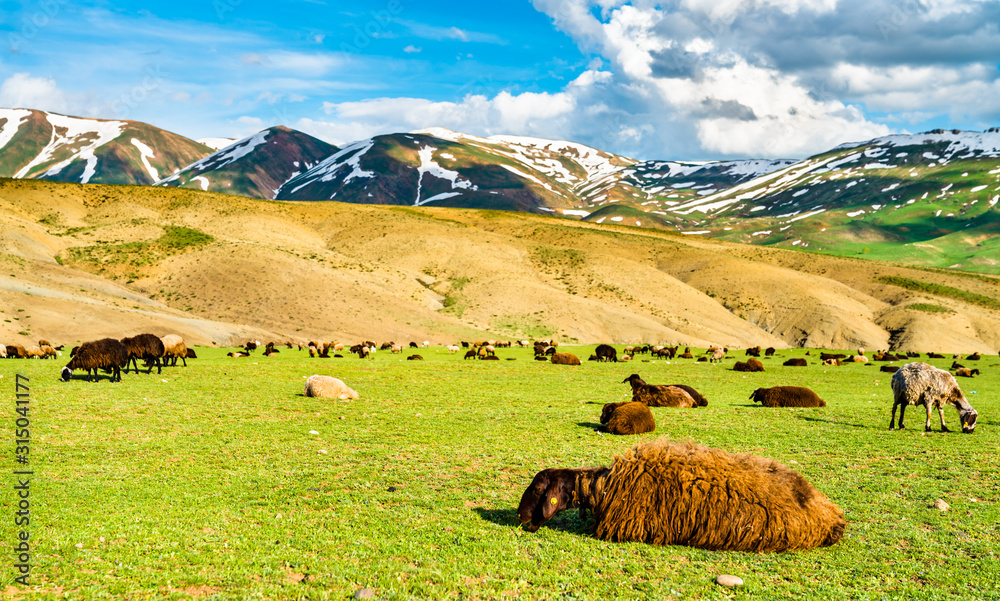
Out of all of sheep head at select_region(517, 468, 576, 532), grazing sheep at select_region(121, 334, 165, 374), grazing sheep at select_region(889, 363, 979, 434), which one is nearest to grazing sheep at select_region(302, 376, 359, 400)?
grazing sheep at select_region(121, 334, 165, 374)

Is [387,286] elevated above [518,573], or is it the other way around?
[387,286]

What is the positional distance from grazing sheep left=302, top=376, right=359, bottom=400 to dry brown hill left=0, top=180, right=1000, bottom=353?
3086 centimetres

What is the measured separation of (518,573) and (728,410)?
14.6m

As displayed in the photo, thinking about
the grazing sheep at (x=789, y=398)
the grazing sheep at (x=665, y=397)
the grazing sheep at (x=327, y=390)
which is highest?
the grazing sheep at (x=789, y=398)

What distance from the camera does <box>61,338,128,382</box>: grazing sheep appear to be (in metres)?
22.5

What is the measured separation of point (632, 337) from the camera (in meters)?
72.0

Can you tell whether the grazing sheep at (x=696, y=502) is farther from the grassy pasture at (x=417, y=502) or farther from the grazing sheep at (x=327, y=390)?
the grazing sheep at (x=327, y=390)

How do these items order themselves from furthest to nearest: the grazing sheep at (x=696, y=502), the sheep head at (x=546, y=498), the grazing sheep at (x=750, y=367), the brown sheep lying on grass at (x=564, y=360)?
the brown sheep lying on grass at (x=564, y=360) → the grazing sheep at (x=750, y=367) → the sheep head at (x=546, y=498) → the grazing sheep at (x=696, y=502)

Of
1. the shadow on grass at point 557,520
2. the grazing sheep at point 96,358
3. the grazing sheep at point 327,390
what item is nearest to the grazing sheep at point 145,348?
the grazing sheep at point 96,358

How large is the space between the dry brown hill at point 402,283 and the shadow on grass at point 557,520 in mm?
44133

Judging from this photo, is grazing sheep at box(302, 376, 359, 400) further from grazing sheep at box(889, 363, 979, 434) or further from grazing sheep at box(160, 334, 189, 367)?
grazing sheep at box(889, 363, 979, 434)

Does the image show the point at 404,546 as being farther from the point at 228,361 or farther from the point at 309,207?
the point at 309,207

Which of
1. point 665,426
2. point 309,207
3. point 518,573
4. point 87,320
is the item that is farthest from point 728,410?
point 309,207

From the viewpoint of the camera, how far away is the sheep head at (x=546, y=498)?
Result: 7.79 metres
